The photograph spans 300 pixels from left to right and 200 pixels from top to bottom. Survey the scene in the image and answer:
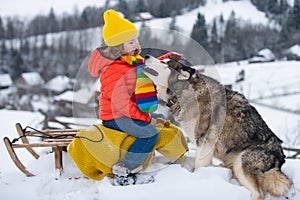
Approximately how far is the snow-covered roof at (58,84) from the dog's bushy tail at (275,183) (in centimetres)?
5001

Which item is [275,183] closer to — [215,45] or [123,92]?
[123,92]

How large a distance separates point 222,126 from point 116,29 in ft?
5.85

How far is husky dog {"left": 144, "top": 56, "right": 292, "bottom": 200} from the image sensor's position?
3.69 meters

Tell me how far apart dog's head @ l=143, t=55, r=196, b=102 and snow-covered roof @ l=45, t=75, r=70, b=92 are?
161 ft

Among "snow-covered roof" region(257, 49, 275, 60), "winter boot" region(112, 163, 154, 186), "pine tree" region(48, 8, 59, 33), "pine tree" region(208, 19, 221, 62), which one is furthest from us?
"pine tree" region(48, 8, 59, 33)

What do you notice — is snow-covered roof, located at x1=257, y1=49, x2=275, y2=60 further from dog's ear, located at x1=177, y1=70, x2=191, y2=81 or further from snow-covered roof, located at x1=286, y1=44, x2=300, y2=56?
dog's ear, located at x1=177, y1=70, x2=191, y2=81

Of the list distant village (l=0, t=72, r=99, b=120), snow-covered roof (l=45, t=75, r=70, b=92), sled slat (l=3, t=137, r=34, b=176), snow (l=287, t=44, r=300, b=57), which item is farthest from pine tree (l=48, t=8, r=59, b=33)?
sled slat (l=3, t=137, r=34, b=176)

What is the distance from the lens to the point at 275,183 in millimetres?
3627

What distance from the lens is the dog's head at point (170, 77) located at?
13.5ft

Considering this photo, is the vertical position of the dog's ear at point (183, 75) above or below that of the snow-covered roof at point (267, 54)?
above

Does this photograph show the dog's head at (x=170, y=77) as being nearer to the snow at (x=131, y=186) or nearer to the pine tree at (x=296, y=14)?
the snow at (x=131, y=186)

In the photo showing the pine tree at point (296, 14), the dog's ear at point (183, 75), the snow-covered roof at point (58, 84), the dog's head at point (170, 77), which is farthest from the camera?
the pine tree at point (296, 14)

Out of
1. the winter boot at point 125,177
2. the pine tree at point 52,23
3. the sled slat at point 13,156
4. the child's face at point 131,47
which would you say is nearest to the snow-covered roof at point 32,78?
the pine tree at point 52,23

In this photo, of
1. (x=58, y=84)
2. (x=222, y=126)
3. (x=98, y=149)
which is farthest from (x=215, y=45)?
(x=98, y=149)
